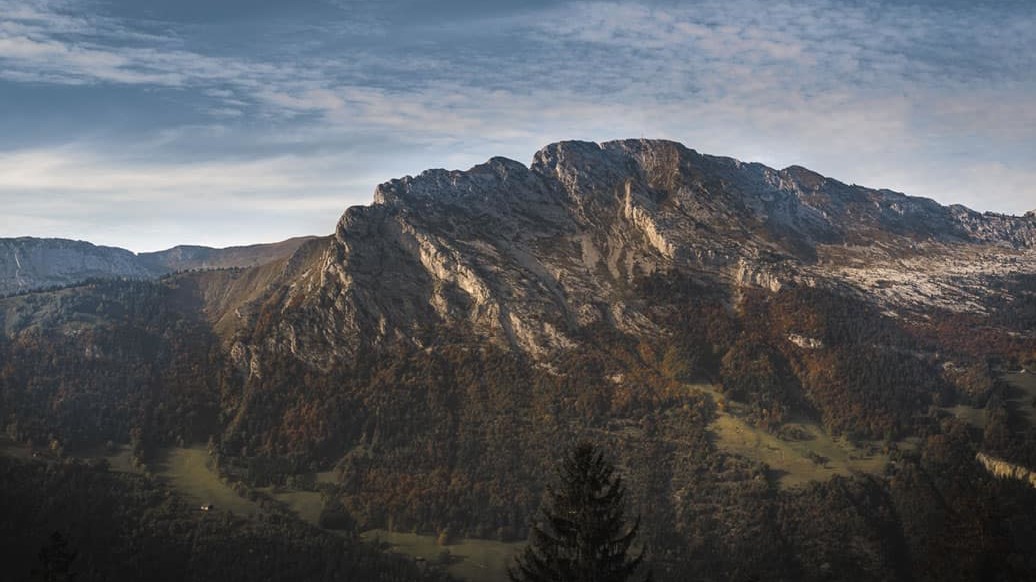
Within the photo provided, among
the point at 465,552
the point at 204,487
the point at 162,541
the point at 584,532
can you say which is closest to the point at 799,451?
the point at 465,552

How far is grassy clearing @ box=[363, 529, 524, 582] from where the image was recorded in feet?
502

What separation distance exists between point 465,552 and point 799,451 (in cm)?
8662

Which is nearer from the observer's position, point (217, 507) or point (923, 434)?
point (217, 507)

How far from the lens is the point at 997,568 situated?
60.9 metres

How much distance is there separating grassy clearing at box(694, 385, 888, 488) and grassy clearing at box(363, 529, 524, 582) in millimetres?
62065

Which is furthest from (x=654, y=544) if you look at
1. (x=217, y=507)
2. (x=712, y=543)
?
(x=217, y=507)

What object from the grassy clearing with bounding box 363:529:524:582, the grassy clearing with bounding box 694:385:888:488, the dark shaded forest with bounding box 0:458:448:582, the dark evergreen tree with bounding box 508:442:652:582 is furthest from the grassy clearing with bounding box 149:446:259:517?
the dark evergreen tree with bounding box 508:442:652:582

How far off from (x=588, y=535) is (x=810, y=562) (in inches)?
5131

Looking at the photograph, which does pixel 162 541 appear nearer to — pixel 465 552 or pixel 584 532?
pixel 465 552

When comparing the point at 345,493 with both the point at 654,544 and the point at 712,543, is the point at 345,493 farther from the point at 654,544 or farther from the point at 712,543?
the point at 712,543

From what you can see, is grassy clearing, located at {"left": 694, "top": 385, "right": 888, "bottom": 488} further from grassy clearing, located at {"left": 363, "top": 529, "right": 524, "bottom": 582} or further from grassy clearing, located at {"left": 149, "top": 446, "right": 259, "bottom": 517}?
grassy clearing, located at {"left": 149, "top": 446, "right": 259, "bottom": 517}

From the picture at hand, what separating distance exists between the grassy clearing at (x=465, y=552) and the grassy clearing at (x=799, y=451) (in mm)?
62065

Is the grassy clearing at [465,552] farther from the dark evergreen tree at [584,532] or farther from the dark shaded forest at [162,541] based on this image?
the dark evergreen tree at [584,532]

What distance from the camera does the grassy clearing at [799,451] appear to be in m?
176
